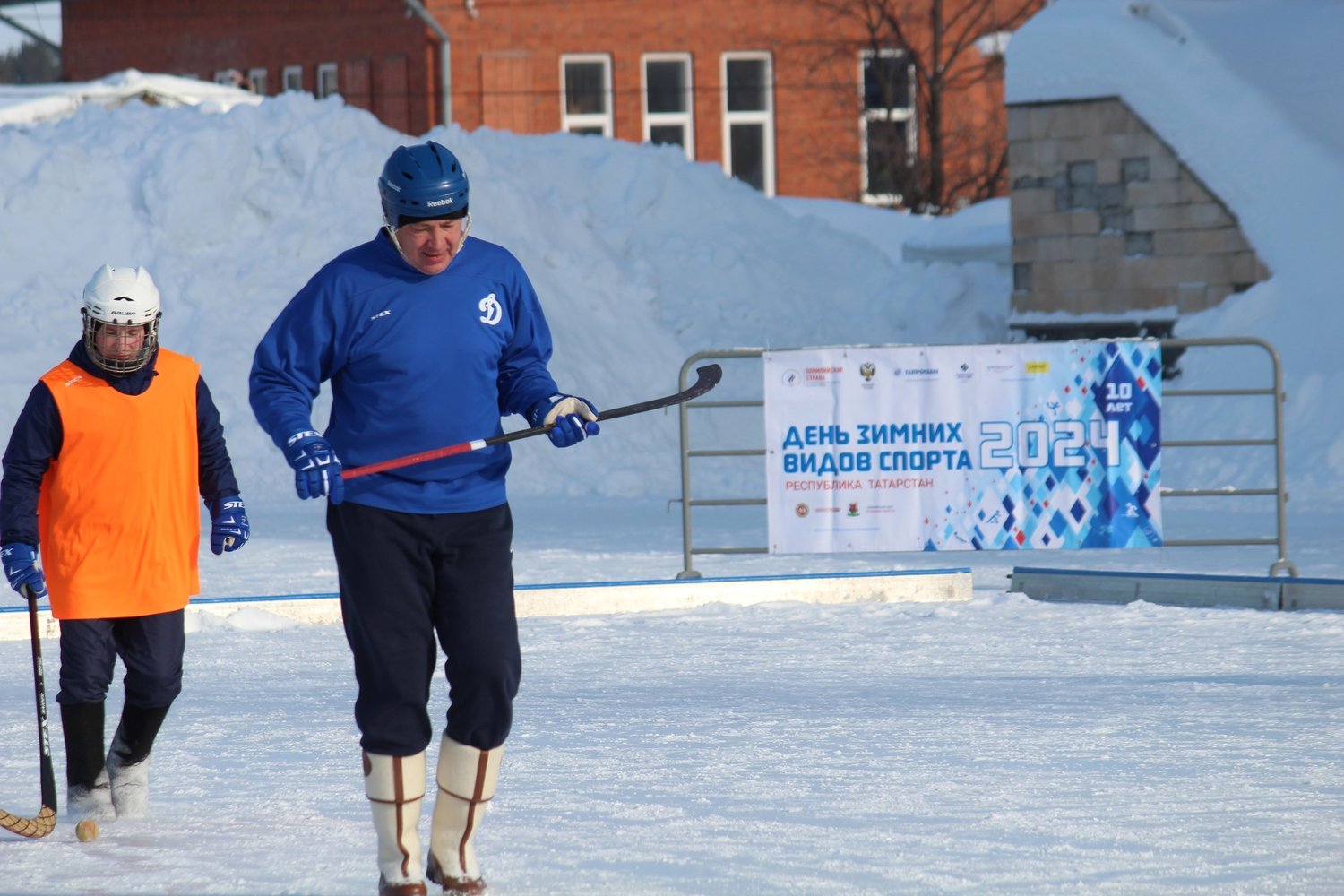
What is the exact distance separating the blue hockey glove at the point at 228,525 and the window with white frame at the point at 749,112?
2744cm

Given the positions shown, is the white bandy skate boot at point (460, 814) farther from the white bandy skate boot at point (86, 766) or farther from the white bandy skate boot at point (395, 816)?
the white bandy skate boot at point (86, 766)

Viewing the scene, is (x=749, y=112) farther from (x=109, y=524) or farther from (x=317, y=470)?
(x=317, y=470)

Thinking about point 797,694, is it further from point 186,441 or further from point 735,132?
point 735,132

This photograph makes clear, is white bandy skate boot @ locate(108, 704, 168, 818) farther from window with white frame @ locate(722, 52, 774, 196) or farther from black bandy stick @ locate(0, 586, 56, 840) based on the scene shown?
window with white frame @ locate(722, 52, 774, 196)

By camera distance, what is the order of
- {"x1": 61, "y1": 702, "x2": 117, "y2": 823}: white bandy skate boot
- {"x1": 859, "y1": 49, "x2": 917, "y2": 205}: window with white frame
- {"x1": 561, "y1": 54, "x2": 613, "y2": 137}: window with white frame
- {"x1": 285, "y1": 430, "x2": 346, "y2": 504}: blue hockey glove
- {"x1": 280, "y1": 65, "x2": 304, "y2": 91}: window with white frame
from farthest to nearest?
{"x1": 280, "y1": 65, "x2": 304, "y2": 91}: window with white frame, {"x1": 561, "y1": 54, "x2": 613, "y2": 137}: window with white frame, {"x1": 859, "y1": 49, "x2": 917, "y2": 205}: window with white frame, {"x1": 61, "y1": 702, "x2": 117, "y2": 823}: white bandy skate boot, {"x1": 285, "y1": 430, "x2": 346, "y2": 504}: blue hockey glove

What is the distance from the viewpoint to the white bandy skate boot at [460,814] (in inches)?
170

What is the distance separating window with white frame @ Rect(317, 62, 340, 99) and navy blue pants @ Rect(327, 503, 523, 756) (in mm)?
30458

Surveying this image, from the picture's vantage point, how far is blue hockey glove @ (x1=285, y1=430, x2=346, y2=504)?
4156mm

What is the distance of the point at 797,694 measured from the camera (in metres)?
7.22

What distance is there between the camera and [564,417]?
15.0 feet

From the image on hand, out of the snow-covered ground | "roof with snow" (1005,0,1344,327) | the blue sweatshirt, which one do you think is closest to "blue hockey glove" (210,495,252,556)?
the snow-covered ground

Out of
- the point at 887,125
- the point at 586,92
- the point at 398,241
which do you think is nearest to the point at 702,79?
the point at 586,92

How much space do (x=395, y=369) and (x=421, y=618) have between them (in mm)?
556

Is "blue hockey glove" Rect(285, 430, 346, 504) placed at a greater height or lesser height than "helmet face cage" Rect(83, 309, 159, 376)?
lesser
